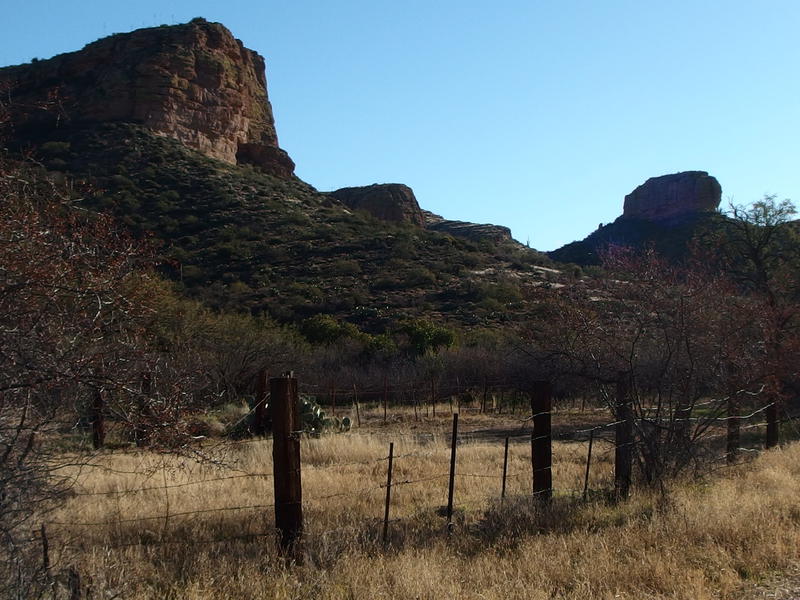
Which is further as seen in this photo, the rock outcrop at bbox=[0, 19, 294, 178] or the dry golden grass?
the rock outcrop at bbox=[0, 19, 294, 178]

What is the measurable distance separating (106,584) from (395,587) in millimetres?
2294

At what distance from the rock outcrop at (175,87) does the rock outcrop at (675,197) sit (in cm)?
4217

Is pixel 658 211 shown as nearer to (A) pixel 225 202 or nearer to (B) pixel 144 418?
(A) pixel 225 202

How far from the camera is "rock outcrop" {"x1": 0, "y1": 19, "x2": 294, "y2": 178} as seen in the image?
5494 cm

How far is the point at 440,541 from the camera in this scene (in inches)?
295

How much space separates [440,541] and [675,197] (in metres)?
82.7

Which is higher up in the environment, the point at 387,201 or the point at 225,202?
the point at 387,201

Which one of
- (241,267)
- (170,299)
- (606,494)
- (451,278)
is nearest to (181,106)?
(241,267)

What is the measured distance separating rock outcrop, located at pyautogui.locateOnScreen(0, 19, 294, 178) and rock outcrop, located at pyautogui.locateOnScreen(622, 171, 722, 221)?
42174mm

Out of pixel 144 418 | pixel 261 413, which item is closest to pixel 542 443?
pixel 144 418

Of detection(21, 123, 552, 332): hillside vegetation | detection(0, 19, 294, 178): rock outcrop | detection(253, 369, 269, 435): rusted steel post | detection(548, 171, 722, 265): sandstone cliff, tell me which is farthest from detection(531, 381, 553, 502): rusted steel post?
detection(548, 171, 722, 265): sandstone cliff

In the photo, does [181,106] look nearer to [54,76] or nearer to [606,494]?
[54,76]

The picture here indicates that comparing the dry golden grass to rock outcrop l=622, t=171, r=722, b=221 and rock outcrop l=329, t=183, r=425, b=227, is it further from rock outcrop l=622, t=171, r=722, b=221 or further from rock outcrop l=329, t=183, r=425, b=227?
rock outcrop l=622, t=171, r=722, b=221

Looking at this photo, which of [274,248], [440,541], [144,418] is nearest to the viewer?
[144,418]
